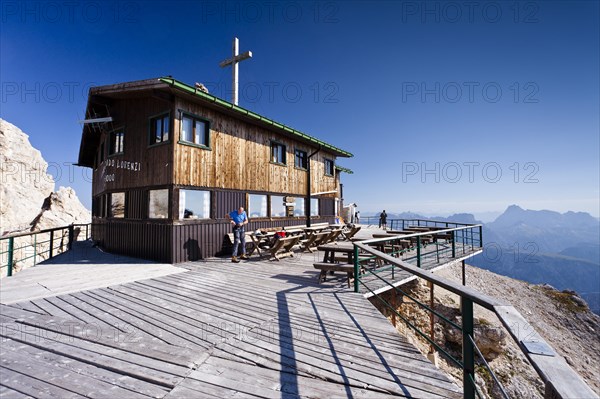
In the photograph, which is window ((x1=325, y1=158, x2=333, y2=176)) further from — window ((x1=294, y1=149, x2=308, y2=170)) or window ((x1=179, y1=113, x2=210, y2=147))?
window ((x1=179, y1=113, x2=210, y2=147))

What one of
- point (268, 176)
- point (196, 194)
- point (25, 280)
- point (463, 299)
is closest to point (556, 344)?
point (268, 176)

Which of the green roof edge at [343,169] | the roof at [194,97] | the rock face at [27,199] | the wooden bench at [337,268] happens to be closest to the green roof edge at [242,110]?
the roof at [194,97]

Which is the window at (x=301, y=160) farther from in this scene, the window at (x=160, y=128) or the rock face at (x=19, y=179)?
the rock face at (x=19, y=179)

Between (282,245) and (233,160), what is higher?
(233,160)

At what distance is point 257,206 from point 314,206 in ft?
16.9

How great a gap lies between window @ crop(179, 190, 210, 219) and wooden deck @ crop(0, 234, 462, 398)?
3929 mm

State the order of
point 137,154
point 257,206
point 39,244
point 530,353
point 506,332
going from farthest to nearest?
point 257,206
point 506,332
point 39,244
point 137,154
point 530,353

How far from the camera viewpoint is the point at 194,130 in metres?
9.76

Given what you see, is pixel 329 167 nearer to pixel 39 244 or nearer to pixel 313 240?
pixel 313 240

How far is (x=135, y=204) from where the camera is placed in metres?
10.5

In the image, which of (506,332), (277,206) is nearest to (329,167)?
(277,206)

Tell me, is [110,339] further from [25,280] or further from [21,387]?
[25,280]

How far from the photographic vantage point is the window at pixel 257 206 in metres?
12.0

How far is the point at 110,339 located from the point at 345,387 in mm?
3432
